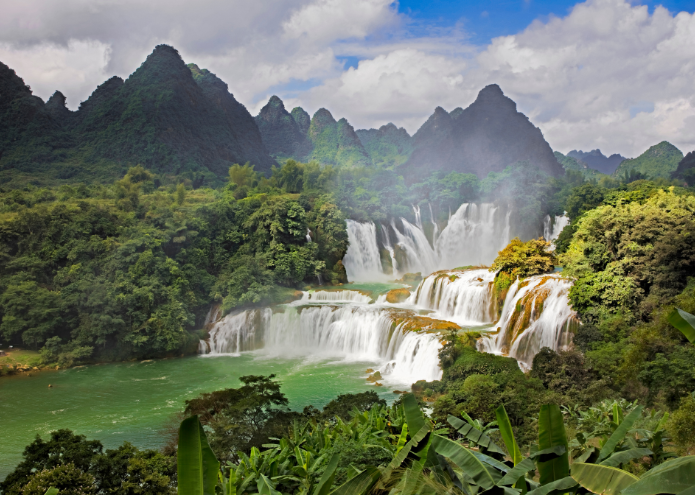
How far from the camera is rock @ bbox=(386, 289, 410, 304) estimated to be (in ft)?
58.4

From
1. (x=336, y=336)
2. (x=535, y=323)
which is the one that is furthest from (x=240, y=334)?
(x=535, y=323)

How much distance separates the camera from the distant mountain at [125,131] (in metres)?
36.0

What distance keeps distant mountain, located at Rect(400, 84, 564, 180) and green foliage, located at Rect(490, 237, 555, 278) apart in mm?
40808

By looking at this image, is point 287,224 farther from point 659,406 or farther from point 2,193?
point 659,406

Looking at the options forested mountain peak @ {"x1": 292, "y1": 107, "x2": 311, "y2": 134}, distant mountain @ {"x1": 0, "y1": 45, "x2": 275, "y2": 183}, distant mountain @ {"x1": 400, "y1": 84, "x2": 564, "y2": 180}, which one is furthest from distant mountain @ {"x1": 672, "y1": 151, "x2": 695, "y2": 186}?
forested mountain peak @ {"x1": 292, "y1": 107, "x2": 311, "y2": 134}

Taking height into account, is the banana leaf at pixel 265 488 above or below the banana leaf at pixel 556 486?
below

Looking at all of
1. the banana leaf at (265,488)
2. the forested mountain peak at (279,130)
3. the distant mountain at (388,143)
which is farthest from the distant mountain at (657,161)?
the banana leaf at (265,488)

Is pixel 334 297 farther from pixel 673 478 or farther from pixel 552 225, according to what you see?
pixel 673 478

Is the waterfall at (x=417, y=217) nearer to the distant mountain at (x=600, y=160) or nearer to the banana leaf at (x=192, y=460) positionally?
the banana leaf at (x=192, y=460)

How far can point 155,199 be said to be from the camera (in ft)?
73.5

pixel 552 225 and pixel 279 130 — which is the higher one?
pixel 279 130

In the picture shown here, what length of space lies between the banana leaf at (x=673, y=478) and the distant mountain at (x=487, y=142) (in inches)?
2113

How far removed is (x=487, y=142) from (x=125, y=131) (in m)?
40.2

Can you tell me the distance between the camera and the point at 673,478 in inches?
63.7
